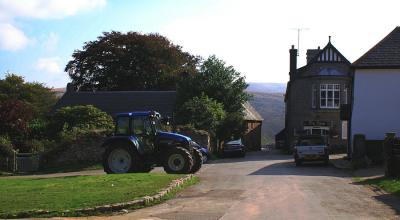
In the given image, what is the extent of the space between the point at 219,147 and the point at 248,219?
41.1m

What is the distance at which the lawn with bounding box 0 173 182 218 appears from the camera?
1388 cm

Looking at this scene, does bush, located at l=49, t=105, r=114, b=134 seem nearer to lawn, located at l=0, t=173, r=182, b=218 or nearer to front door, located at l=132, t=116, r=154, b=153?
front door, located at l=132, t=116, r=154, b=153

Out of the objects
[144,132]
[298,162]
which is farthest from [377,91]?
[144,132]

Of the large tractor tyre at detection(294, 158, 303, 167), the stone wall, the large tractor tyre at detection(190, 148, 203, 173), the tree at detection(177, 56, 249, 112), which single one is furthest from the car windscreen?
the tree at detection(177, 56, 249, 112)

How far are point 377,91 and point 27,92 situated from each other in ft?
151

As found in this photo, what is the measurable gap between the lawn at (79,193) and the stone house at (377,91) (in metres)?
18.2

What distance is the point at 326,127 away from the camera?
5525cm

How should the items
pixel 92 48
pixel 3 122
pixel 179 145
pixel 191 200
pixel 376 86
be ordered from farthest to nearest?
pixel 92 48 → pixel 3 122 → pixel 376 86 → pixel 179 145 → pixel 191 200

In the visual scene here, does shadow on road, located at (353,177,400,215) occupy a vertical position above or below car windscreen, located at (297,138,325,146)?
below

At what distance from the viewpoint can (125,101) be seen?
200 feet

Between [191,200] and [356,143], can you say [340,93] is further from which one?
[191,200]

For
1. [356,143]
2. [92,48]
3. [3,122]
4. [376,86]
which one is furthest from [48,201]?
[92,48]

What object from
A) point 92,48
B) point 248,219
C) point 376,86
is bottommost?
point 248,219

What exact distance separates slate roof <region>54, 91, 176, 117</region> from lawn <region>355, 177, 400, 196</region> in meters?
37.1
